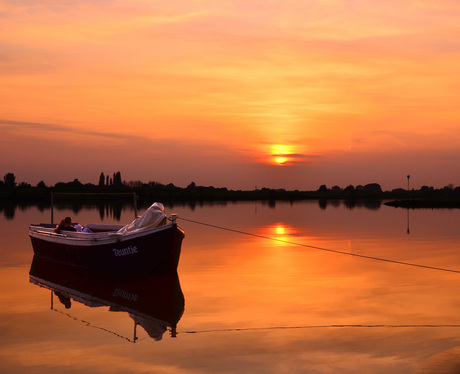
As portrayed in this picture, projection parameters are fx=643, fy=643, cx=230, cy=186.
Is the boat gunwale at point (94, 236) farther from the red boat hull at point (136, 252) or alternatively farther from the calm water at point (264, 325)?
the calm water at point (264, 325)

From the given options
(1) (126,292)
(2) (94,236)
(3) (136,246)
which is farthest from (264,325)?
(2) (94,236)

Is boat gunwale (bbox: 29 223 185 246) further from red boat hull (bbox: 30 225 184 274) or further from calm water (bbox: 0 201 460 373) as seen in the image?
calm water (bbox: 0 201 460 373)

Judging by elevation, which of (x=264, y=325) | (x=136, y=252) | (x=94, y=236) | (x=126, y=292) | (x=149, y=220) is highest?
(x=149, y=220)

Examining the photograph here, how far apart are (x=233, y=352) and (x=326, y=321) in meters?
4.33

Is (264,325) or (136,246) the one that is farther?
(136,246)

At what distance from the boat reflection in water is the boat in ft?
1.29

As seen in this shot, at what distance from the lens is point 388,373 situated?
39.2ft

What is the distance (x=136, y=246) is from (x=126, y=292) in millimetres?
2921

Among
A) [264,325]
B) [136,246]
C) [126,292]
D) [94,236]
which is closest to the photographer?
[264,325]

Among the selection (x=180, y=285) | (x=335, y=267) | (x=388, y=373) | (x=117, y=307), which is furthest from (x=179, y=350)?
(x=335, y=267)

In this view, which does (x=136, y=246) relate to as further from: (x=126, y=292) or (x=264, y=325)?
(x=264, y=325)

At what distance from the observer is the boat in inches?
1007

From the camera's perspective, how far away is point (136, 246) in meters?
25.8

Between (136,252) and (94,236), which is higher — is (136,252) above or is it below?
below
